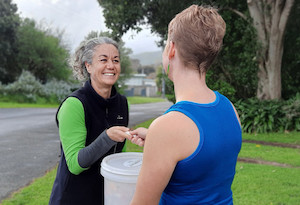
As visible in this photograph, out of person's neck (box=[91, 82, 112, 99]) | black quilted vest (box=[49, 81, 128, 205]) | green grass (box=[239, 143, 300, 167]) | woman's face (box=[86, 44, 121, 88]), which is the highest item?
woman's face (box=[86, 44, 121, 88])

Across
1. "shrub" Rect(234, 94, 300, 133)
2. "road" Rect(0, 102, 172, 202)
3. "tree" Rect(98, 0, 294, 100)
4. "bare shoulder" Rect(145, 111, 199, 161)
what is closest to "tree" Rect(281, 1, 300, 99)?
"tree" Rect(98, 0, 294, 100)

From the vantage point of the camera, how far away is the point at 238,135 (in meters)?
1.29

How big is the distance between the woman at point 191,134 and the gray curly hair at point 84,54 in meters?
1.16

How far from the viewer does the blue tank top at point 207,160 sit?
112 centimetres

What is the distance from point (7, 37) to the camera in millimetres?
28984

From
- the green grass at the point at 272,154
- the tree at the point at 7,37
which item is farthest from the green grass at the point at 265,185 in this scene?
the tree at the point at 7,37

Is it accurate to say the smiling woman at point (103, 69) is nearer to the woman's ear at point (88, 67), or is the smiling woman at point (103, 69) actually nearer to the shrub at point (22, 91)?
the woman's ear at point (88, 67)

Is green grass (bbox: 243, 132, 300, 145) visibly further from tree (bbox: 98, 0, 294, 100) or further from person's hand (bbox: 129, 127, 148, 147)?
person's hand (bbox: 129, 127, 148, 147)

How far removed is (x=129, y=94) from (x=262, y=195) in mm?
54750

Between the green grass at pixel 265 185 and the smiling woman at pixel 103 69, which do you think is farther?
the green grass at pixel 265 185

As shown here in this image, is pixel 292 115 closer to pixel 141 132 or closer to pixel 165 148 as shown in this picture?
pixel 141 132

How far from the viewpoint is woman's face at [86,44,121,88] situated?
2322 millimetres

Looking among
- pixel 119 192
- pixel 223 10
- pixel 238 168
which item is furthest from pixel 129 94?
pixel 119 192

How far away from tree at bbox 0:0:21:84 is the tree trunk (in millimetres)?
24827
